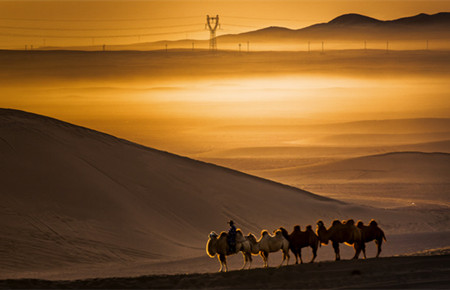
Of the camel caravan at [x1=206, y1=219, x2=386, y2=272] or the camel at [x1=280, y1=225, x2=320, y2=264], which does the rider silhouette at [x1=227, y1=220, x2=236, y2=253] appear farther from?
the camel at [x1=280, y1=225, x2=320, y2=264]

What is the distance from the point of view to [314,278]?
19344 mm

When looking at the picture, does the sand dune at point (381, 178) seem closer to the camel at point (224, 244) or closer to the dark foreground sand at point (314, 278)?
the dark foreground sand at point (314, 278)

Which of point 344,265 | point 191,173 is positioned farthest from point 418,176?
point 344,265

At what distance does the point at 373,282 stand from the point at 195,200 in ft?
59.7

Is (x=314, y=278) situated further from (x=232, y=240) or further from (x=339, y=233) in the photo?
(x=232, y=240)

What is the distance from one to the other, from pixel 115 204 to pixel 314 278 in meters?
15.0

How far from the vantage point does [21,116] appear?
39.8 m

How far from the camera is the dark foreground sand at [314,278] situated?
1906 centimetres

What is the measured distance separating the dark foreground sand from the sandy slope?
5282mm

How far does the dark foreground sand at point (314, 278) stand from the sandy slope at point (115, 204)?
5.28 m

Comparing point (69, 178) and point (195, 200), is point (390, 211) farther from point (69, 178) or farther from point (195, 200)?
point (69, 178)

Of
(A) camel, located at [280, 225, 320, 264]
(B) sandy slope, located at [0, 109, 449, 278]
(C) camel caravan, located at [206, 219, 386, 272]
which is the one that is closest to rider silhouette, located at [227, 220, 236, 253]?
(C) camel caravan, located at [206, 219, 386, 272]

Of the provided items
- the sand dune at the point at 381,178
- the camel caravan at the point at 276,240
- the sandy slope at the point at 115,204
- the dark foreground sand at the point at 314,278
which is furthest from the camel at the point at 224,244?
the sand dune at the point at 381,178

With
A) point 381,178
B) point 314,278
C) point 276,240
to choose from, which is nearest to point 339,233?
point 276,240
